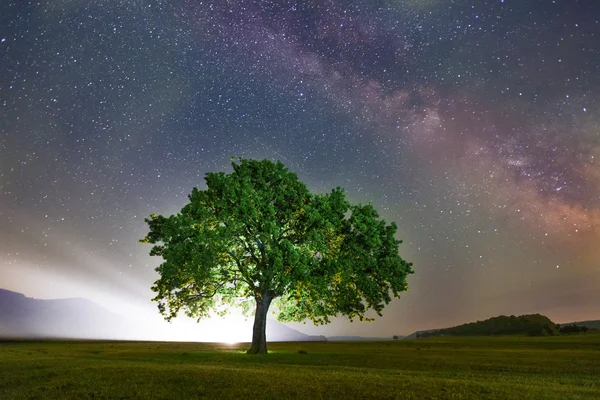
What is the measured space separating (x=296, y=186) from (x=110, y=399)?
112 feet

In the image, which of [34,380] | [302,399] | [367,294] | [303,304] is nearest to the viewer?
[302,399]

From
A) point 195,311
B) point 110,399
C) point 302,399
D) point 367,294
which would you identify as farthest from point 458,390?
point 195,311

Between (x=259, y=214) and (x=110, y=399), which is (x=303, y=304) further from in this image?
(x=110, y=399)

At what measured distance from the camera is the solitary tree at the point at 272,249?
145 feet

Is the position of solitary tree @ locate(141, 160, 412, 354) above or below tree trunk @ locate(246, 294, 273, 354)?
above

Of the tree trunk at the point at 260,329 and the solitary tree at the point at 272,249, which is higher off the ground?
the solitary tree at the point at 272,249

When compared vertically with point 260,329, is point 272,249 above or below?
above

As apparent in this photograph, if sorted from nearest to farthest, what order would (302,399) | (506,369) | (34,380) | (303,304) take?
1. (302,399)
2. (34,380)
3. (506,369)
4. (303,304)

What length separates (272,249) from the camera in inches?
1756

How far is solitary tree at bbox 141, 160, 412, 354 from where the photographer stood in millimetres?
44250

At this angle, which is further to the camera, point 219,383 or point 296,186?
point 296,186

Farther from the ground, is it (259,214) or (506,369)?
(259,214)

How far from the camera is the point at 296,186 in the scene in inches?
1957

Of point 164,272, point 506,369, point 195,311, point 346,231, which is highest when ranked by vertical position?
point 346,231
